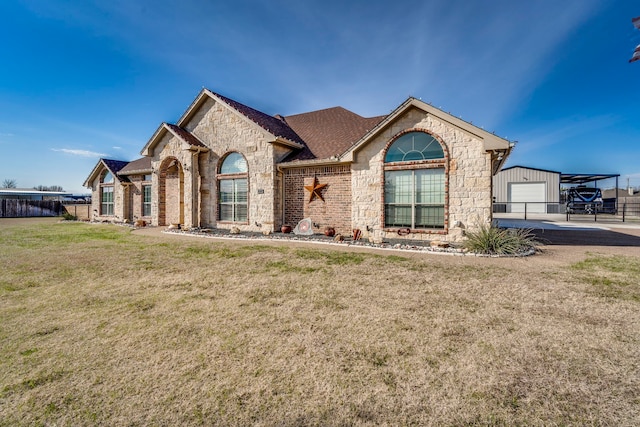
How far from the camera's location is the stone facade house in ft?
31.5

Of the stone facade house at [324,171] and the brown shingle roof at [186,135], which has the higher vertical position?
the brown shingle roof at [186,135]

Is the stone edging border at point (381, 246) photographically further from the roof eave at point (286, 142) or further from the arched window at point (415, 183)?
the roof eave at point (286, 142)

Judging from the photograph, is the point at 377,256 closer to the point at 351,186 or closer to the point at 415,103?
the point at 351,186

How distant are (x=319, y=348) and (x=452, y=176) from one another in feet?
28.0

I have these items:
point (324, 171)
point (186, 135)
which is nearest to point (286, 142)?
point (324, 171)

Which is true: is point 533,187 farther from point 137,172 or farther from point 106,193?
point 106,193

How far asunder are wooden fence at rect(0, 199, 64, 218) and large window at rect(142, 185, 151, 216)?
2257cm

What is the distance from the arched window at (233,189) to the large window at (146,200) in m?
7.79

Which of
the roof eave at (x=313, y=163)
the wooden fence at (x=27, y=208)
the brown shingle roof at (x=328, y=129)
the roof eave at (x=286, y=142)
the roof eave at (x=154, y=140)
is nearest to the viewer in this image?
the roof eave at (x=313, y=163)

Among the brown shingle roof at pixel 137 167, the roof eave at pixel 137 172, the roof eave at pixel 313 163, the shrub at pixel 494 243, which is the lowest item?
the shrub at pixel 494 243

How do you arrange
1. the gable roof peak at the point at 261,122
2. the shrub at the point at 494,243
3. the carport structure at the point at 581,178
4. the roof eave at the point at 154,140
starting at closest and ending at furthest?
the shrub at the point at 494,243 < the gable roof peak at the point at 261,122 < the roof eave at the point at 154,140 < the carport structure at the point at 581,178

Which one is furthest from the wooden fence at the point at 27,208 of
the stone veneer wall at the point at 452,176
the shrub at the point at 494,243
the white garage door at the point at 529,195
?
the white garage door at the point at 529,195

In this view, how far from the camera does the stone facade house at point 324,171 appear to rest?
9.59 m

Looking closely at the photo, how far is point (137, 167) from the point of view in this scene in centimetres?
2098
